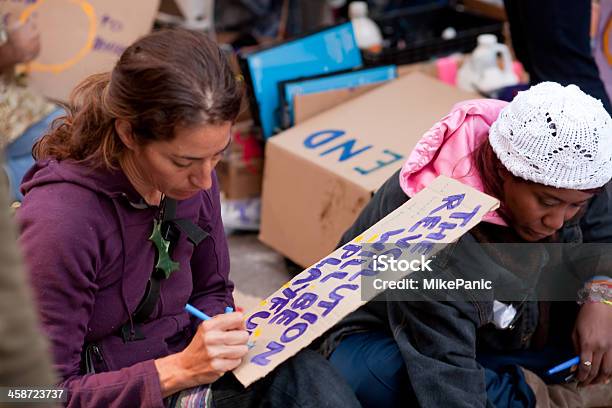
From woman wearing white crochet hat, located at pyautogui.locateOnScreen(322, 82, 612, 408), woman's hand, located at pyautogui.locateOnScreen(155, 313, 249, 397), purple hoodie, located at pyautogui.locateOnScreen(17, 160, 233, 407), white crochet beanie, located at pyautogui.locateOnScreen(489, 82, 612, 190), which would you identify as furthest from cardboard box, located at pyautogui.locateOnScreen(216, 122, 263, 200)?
woman's hand, located at pyautogui.locateOnScreen(155, 313, 249, 397)

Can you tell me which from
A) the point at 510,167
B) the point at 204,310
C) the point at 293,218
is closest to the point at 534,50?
the point at 293,218

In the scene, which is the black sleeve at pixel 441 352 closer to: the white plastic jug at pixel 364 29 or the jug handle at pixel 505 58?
the jug handle at pixel 505 58

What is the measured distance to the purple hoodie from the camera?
4.55 feet

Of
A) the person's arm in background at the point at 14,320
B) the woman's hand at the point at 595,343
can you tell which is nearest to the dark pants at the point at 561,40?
the woman's hand at the point at 595,343

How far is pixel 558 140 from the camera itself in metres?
1.59

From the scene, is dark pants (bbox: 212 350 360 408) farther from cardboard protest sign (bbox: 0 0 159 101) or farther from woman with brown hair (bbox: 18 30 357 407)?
cardboard protest sign (bbox: 0 0 159 101)

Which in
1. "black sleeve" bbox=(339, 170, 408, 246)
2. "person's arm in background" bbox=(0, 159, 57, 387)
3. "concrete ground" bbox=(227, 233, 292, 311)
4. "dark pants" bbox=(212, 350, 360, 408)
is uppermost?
"person's arm in background" bbox=(0, 159, 57, 387)

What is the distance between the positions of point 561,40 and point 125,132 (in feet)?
5.16

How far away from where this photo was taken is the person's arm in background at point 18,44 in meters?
2.65

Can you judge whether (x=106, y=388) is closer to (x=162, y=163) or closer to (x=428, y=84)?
(x=162, y=163)

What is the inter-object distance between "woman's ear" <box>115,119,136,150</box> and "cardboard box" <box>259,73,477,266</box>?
1.02 m

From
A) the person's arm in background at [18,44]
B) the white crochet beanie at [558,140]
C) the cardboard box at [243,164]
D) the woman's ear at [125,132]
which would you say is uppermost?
the woman's ear at [125,132]

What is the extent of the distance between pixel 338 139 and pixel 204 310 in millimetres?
1002

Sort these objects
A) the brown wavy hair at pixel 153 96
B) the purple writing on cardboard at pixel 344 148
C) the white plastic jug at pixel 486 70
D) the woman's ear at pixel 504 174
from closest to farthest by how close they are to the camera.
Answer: the brown wavy hair at pixel 153 96, the woman's ear at pixel 504 174, the purple writing on cardboard at pixel 344 148, the white plastic jug at pixel 486 70
